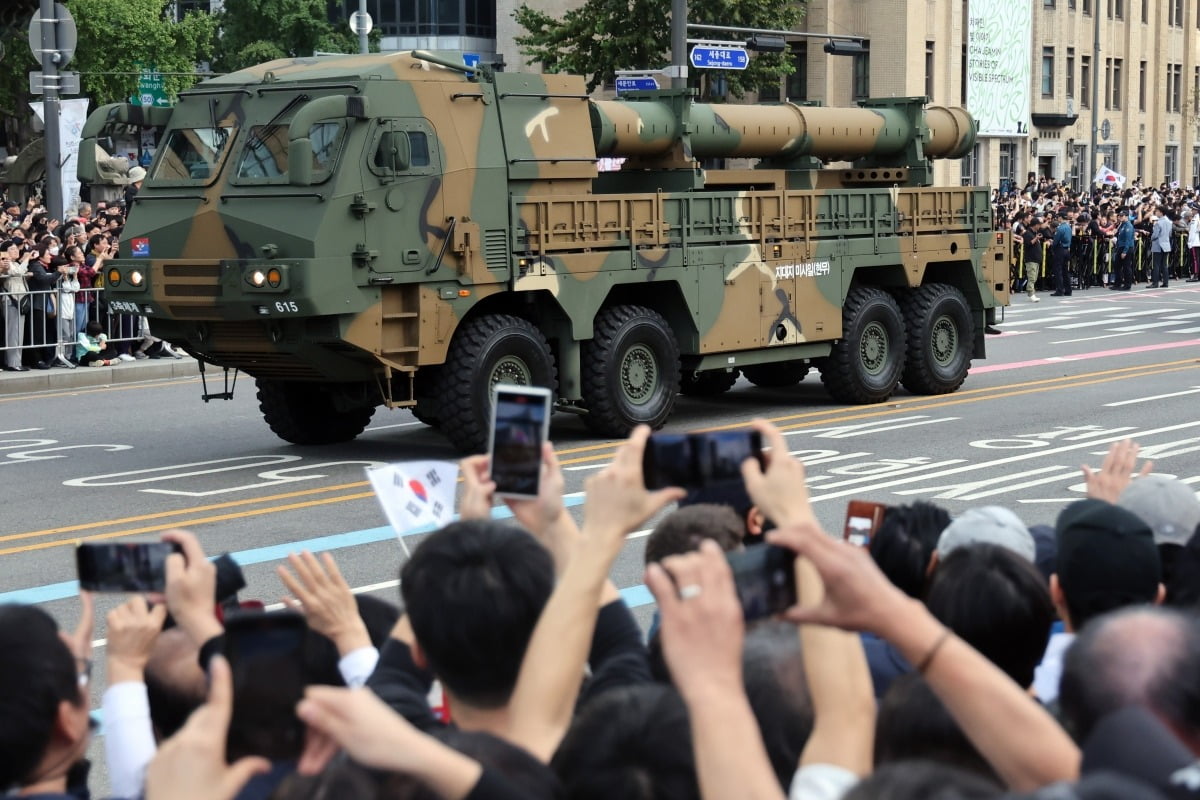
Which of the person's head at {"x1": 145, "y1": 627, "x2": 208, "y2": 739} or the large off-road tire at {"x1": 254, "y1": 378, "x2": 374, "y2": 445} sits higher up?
the person's head at {"x1": 145, "y1": 627, "x2": 208, "y2": 739}

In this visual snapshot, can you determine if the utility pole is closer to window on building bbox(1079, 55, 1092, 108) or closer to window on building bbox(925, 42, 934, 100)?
window on building bbox(925, 42, 934, 100)

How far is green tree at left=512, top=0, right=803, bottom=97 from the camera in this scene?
1610 inches

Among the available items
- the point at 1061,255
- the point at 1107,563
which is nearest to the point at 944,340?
the point at 1107,563

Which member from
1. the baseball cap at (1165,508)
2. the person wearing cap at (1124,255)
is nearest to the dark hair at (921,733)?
the baseball cap at (1165,508)

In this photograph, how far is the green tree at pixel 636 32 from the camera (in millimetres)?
40906

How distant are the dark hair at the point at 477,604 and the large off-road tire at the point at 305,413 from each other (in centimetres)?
1148

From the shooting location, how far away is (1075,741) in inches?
125

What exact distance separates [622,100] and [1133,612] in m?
14.5

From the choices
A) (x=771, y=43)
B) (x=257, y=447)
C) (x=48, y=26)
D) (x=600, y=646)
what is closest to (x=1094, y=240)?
(x=771, y=43)

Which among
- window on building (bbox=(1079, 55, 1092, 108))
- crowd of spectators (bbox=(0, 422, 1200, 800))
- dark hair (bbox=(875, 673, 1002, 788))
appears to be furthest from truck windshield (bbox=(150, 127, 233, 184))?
window on building (bbox=(1079, 55, 1092, 108))

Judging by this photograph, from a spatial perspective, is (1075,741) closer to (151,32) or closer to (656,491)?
(656,491)

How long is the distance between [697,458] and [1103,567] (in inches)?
50.5

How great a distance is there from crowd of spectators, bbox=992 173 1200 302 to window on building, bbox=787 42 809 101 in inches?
572

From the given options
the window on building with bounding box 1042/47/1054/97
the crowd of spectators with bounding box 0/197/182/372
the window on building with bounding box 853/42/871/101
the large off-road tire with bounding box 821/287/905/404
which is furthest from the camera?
the window on building with bounding box 1042/47/1054/97
